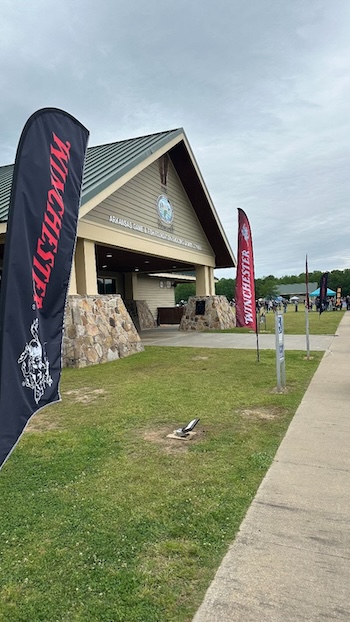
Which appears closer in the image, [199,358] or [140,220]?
[199,358]

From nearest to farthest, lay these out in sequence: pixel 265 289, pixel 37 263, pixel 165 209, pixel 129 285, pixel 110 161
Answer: pixel 37 263
pixel 110 161
pixel 165 209
pixel 129 285
pixel 265 289

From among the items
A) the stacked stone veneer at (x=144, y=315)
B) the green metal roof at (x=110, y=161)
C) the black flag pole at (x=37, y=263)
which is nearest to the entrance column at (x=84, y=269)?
the green metal roof at (x=110, y=161)

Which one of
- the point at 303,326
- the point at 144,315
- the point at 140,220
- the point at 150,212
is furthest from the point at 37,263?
the point at 144,315

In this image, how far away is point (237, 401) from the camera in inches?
254

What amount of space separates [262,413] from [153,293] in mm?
21389

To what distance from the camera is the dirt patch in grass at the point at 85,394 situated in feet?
22.7

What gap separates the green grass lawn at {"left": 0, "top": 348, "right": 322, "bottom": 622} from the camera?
2320 millimetres

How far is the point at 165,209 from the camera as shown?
15914mm

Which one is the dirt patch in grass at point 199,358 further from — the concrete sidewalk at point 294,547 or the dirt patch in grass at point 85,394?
the concrete sidewalk at point 294,547

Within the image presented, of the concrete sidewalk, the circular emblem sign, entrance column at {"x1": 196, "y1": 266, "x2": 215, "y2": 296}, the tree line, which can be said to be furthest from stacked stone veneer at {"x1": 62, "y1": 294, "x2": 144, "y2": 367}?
the tree line

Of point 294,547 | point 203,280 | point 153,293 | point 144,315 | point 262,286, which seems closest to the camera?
point 294,547

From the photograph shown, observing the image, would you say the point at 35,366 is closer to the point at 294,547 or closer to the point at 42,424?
the point at 294,547

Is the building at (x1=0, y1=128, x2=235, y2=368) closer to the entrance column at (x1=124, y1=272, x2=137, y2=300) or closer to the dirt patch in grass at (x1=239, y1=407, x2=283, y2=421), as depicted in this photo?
the entrance column at (x1=124, y1=272, x2=137, y2=300)

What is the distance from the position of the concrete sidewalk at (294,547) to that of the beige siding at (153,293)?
2085cm
